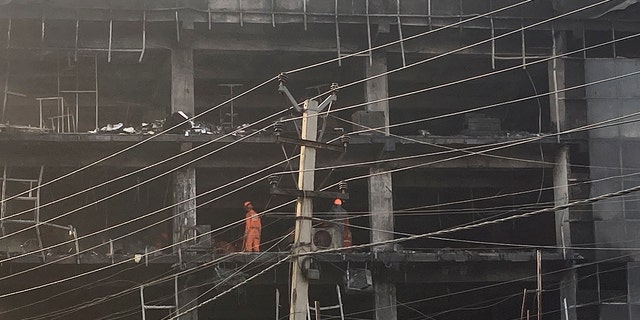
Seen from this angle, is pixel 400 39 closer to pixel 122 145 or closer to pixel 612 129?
pixel 612 129

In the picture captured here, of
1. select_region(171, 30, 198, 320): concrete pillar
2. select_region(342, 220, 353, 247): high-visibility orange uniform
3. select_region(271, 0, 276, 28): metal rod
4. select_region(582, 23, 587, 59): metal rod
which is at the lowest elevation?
select_region(342, 220, 353, 247): high-visibility orange uniform

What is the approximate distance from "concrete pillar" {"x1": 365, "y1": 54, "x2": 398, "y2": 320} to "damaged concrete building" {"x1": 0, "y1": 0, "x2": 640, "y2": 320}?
5 centimetres

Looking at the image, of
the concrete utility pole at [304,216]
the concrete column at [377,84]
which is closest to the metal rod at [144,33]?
the concrete column at [377,84]

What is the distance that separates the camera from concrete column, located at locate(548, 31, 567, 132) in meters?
28.7

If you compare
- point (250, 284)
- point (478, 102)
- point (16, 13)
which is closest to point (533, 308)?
point (478, 102)

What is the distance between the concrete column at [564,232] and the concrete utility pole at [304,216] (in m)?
11.8

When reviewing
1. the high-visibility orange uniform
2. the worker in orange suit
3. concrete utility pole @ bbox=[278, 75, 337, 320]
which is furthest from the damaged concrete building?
concrete utility pole @ bbox=[278, 75, 337, 320]

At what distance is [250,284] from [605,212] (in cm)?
1003

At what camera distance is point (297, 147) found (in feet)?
90.8

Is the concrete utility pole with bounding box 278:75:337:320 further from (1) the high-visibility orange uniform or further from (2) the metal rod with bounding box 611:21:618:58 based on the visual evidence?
(2) the metal rod with bounding box 611:21:618:58

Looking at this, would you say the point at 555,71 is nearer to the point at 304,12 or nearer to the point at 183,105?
the point at 304,12

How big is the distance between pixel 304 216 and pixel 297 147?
9786 mm

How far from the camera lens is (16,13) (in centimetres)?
2648

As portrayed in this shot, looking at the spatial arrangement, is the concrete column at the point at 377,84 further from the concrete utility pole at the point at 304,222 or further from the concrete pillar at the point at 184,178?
the concrete utility pole at the point at 304,222
